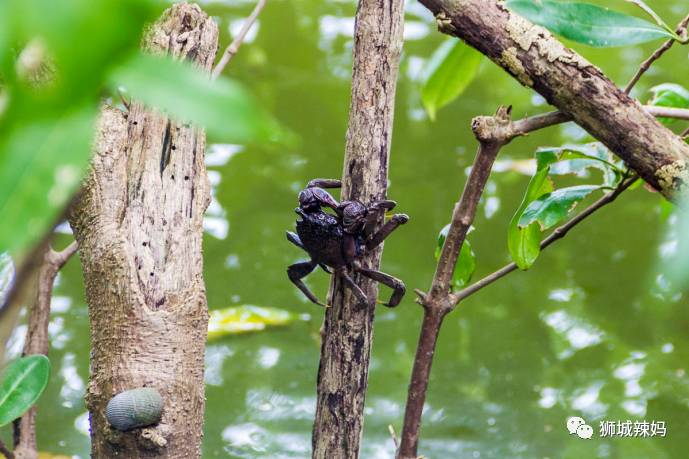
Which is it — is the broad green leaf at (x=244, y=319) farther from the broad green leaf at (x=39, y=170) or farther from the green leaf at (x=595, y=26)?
the broad green leaf at (x=39, y=170)

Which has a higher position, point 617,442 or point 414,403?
point 617,442

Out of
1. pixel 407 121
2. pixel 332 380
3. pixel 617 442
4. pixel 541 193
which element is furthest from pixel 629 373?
pixel 407 121

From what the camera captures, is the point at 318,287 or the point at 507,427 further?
the point at 318,287

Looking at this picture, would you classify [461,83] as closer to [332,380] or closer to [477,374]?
[332,380]

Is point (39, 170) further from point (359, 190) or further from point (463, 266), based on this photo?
point (463, 266)

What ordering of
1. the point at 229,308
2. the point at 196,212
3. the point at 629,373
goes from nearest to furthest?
the point at 196,212 → the point at 629,373 → the point at 229,308

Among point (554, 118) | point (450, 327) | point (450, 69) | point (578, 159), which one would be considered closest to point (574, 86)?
point (554, 118)
